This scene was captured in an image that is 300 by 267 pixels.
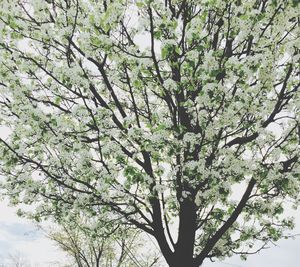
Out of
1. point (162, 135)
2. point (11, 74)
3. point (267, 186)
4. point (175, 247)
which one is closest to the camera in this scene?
point (162, 135)

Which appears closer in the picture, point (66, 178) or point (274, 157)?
point (274, 157)

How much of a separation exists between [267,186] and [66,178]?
201 inches

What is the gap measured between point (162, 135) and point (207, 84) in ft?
4.68

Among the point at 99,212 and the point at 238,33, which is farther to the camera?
the point at 99,212

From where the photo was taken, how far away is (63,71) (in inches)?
370

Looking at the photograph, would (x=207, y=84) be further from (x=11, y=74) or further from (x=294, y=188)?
(x=11, y=74)

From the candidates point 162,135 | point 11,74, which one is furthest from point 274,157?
point 11,74

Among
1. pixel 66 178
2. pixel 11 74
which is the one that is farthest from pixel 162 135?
pixel 11 74

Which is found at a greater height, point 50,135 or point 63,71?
point 63,71

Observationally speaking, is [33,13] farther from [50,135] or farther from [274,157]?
[274,157]

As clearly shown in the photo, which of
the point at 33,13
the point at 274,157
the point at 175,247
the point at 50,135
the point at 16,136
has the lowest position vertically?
the point at 175,247

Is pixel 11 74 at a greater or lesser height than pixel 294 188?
greater

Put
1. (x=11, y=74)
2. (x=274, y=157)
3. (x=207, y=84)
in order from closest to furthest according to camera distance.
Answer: (x=207, y=84)
(x=274, y=157)
(x=11, y=74)

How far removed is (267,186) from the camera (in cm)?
932
